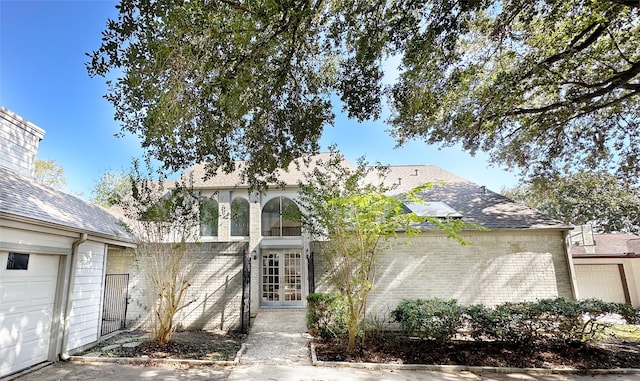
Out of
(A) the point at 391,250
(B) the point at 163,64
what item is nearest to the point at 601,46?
(A) the point at 391,250

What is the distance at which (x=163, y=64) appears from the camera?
3613 mm

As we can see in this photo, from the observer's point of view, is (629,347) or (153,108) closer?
(153,108)

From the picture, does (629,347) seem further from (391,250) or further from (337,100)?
(337,100)

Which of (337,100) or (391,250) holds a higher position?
(337,100)

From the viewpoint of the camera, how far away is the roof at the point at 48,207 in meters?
5.64

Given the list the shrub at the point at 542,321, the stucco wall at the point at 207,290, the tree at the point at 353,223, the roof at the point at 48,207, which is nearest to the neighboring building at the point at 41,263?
the roof at the point at 48,207

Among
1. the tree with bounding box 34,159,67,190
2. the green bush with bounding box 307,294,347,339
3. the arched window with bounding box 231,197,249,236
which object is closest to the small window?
the green bush with bounding box 307,294,347,339

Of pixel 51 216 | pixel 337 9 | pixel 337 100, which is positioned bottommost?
pixel 51 216

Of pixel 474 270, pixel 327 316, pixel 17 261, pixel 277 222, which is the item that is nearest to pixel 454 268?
pixel 474 270

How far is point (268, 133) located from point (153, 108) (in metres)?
3.13

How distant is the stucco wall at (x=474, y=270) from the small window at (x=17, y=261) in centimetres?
654

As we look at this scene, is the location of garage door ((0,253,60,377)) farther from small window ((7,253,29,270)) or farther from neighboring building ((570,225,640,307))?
neighboring building ((570,225,640,307))

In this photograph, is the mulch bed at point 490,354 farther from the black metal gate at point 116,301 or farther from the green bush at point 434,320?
the black metal gate at point 116,301

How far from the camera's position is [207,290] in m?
9.16
